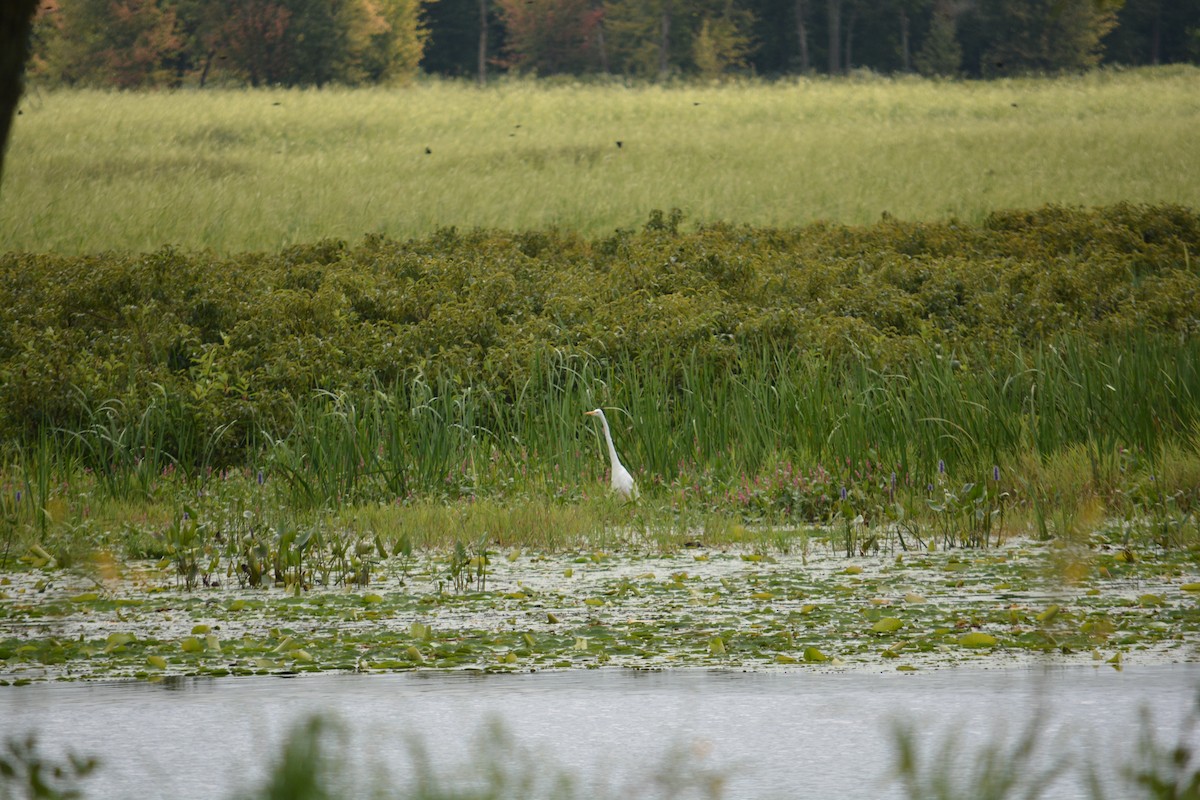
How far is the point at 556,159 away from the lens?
93.1 ft

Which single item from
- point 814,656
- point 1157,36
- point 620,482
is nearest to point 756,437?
point 620,482

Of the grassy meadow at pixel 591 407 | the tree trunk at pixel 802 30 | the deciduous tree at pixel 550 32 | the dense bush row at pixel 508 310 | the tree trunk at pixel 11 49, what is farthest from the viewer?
the deciduous tree at pixel 550 32

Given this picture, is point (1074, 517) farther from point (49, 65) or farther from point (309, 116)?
point (49, 65)

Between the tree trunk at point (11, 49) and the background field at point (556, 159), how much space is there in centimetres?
1729

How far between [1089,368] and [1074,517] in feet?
7.62

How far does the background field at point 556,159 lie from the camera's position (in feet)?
72.4

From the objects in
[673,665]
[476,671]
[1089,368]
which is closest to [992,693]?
→ [673,665]

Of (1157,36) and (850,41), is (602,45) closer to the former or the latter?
(850,41)

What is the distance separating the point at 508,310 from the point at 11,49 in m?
11.4

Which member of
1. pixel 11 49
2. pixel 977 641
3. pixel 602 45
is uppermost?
pixel 602 45

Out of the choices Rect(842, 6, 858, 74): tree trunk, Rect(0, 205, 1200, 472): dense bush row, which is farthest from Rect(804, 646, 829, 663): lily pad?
Rect(842, 6, 858, 74): tree trunk

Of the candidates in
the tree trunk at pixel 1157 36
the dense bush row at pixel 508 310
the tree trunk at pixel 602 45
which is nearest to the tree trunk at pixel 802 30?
the tree trunk at pixel 602 45

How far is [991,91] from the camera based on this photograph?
126 feet

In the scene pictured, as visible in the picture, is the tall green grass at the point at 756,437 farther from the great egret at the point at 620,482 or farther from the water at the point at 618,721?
the water at the point at 618,721
